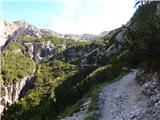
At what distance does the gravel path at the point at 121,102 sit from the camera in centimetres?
2126

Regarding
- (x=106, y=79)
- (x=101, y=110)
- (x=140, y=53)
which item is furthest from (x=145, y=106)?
(x=106, y=79)

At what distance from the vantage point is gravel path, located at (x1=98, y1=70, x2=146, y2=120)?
21.3 metres

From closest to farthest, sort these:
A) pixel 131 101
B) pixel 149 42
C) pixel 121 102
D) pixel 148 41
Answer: pixel 131 101, pixel 121 102, pixel 149 42, pixel 148 41

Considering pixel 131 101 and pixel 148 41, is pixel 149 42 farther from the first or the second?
pixel 131 101

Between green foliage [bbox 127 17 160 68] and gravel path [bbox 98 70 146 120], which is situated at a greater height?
green foliage [bbox 127 17 160 68]

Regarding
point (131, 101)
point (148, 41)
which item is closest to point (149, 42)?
point (148, 41)

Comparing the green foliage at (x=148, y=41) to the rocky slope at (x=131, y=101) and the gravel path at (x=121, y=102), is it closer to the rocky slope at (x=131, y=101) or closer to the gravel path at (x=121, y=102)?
the rocky slope at (x=131, y=101)

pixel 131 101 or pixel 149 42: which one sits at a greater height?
pixel 149 42

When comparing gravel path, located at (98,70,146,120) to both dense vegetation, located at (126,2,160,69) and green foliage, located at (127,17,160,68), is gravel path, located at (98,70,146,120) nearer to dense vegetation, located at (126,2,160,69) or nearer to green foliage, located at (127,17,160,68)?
dense vegetation, located at (126,2,160,69)

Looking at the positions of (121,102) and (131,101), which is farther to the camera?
(121,102)

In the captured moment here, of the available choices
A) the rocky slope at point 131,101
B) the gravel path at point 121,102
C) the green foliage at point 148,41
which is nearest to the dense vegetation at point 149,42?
the green foliage at point 148,41

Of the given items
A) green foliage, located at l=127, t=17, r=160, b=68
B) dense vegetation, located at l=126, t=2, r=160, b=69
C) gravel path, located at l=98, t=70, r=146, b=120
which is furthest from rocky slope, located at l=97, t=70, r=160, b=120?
green foliage, located at l=127, t=17, r=160, b=68

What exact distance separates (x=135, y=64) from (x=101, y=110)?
18363 mm

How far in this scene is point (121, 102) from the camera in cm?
2542
